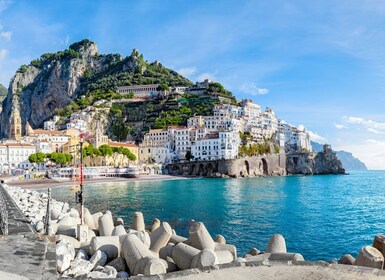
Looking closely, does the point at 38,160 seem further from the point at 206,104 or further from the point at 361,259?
the point at 361,259

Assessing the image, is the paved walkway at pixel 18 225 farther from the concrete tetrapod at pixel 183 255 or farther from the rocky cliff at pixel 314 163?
the rocky cliff at pixel 314 163

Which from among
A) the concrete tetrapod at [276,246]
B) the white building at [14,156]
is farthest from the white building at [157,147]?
the concrete tetrapod at [276,246]

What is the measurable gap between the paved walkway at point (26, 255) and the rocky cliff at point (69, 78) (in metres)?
147

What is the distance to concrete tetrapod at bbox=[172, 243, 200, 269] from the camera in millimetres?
8805

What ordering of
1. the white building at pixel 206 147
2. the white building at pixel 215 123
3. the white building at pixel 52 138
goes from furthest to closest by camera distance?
1. the white building at pixel 215 123
2. the white building at pixel 206 147
3. the white building at pixel 52 138

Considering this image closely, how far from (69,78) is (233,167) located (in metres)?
103

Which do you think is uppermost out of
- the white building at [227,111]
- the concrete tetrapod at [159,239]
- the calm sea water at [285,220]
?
the white building at [227,111]

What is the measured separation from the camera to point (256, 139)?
116 meters

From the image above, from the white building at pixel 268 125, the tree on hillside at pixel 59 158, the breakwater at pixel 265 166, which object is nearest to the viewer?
the tree on hillside at pixel 59 158

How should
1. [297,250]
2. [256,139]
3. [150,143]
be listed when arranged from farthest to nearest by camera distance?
[256,139], [150,143], [297,250]

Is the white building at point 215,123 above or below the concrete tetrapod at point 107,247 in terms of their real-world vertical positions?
above

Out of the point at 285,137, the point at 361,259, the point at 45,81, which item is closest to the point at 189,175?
the point at 285,137

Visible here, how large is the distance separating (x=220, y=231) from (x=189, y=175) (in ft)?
Result: 238

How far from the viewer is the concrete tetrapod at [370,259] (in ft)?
26.8
